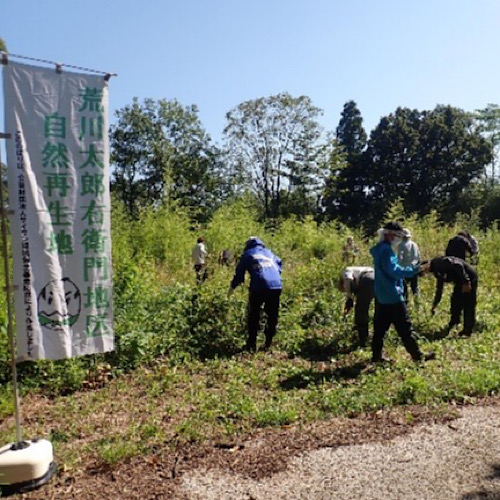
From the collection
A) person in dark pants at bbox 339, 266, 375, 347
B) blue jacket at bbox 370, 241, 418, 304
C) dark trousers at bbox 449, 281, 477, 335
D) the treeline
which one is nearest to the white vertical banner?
blue jacket at bbox 370, 241, 418, 304

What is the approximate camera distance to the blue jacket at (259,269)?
680 cm

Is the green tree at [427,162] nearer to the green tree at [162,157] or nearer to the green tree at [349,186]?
the green tree at [349,186]

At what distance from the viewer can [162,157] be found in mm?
33281

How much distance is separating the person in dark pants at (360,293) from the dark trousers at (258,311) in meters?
1.01

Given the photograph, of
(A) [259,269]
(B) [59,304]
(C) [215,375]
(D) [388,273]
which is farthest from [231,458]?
(A) [259,269]

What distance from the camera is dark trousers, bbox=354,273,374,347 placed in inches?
265

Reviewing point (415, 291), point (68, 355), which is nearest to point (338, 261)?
point (415, 291)

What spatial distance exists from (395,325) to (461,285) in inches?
81.3

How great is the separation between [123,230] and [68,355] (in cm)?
1340

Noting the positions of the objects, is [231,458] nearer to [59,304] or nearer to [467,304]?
[59,304]

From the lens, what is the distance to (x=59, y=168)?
11.8ft

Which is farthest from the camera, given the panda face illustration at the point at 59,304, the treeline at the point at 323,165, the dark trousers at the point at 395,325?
the treeline at the point at 323,165

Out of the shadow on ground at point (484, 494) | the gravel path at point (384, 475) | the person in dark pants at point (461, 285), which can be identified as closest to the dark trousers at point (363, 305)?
the person in dark pants at point (461, 285)

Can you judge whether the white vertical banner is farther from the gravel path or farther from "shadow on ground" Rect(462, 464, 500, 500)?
"shadow on ground" Rect(462, 464, 500, 500)
